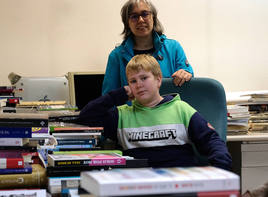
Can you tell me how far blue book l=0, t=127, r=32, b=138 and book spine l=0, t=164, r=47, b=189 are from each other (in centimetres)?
15

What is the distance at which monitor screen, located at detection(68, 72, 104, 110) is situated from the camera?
3.06 m

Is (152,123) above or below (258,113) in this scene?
above

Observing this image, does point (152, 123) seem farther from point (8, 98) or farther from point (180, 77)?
point (8, 98)

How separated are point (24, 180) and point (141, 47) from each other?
1.47 m

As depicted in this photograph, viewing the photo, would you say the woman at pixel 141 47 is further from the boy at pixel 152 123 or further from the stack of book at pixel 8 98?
the stack of book at pixel 8 98

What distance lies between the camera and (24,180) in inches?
41.0

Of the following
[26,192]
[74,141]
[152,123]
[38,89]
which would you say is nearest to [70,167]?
[26,192]

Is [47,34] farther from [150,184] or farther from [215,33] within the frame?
[150,184]

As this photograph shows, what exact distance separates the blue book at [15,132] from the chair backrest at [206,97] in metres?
0.92

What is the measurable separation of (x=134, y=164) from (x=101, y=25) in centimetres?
257

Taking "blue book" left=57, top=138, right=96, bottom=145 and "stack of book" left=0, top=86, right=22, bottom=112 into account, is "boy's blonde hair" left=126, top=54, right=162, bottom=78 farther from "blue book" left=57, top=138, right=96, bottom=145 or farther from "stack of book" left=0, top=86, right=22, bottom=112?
"stack of book" left=0, top=86, right=22, bottom=112

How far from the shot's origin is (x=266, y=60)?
3.77 m

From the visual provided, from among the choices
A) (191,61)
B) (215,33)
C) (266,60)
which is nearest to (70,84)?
(191,61)

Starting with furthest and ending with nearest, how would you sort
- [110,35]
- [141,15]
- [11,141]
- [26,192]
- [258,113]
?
[110,35]
[258,113]
[141,15]
[11,141]
[26,192]
